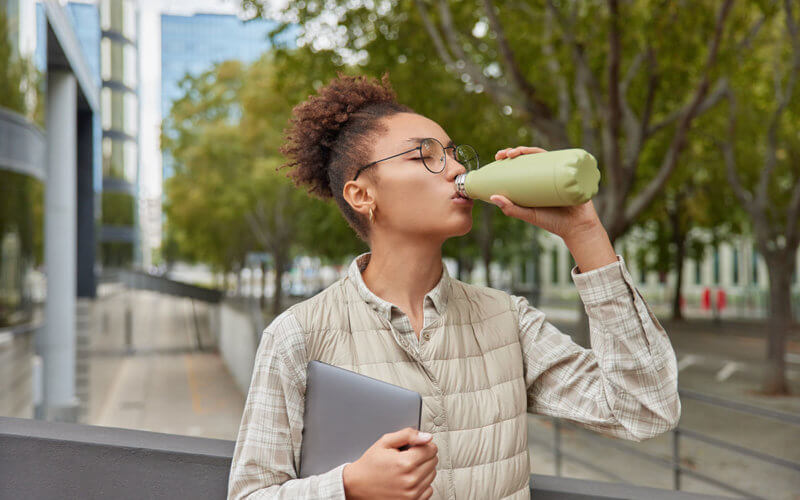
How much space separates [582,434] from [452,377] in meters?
8.51

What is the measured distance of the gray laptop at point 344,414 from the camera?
59.4 inches

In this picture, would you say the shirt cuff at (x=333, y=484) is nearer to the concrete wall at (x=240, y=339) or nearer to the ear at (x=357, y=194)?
the ear at (x=357, y=194)

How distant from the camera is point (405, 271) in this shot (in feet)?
5.77

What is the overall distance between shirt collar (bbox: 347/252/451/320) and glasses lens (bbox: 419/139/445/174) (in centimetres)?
28

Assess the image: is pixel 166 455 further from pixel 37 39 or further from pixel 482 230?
pixel 482 230

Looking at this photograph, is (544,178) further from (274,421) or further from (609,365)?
(274,421)

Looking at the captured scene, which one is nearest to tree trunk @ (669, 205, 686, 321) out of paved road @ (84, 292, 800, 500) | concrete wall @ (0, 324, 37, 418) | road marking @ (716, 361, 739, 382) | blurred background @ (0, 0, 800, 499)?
blurred background @ (0, 0, 800, 499)

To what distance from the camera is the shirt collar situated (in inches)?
66.7

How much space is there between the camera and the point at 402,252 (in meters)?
1.75

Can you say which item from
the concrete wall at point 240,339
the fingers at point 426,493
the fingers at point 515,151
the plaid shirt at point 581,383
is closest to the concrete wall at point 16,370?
the concrete wall at point 240,339

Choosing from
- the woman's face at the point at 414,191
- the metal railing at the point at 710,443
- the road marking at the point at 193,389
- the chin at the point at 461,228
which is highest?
the woman's face at the point at 414,191

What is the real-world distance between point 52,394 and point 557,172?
560 inches

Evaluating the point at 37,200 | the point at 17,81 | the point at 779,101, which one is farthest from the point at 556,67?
the point at 37,200

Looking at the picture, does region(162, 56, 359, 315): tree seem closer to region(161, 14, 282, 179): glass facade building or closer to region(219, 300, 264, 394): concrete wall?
region(219, 300, 264, 394): concrete wall
